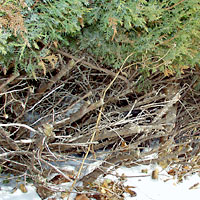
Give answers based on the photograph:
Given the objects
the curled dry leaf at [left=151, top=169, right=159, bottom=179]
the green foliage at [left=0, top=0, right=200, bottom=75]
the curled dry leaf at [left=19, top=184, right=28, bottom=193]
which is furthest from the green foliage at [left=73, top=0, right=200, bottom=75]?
the curled dry leaf at [left=19, top=184, right=28, bottom=193]

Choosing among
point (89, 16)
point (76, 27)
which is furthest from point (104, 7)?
point (76, 27)

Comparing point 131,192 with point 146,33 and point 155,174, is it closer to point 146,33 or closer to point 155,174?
point 155,174

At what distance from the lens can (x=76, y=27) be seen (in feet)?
7.16

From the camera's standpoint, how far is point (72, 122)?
9.11 ft

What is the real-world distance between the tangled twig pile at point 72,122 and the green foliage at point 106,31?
215 millimetres

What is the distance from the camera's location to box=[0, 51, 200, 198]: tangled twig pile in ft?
7.04

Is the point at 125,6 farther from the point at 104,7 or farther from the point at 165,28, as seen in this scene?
the point at 165,28

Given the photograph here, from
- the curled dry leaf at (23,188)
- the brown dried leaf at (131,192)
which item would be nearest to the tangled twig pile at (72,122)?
the curled dry leaf at (23,188)

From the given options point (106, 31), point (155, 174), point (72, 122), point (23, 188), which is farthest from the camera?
point (155, 174)

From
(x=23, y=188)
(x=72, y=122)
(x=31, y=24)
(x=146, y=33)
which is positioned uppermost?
(x=31, y=24)

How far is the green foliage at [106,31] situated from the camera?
2.06 meters

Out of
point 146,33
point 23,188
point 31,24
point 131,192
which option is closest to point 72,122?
point 23,188

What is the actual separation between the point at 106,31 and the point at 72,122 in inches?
43.5

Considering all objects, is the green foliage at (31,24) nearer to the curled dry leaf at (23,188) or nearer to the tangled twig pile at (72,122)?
the tangled twig pile at (72,122)
